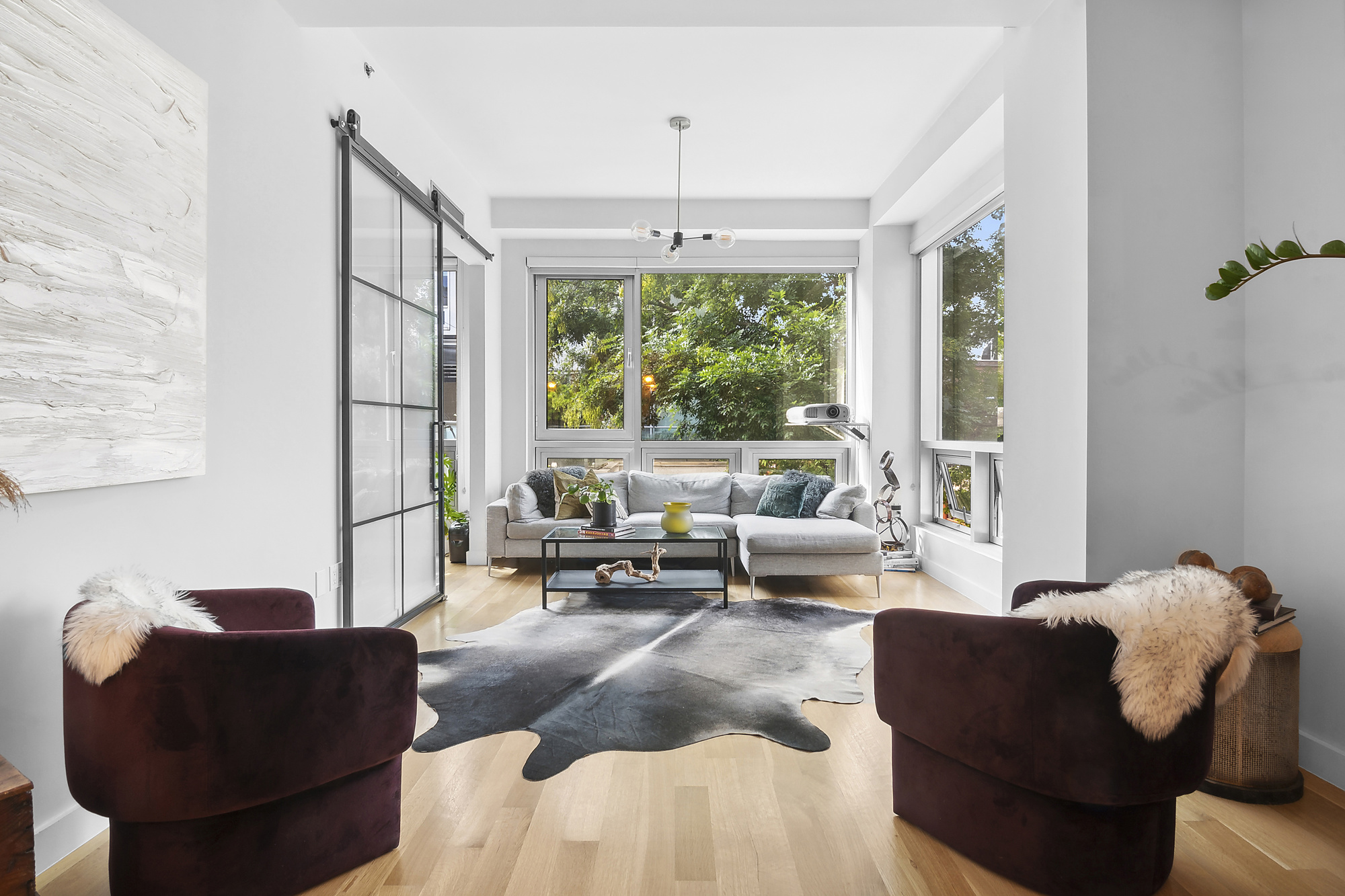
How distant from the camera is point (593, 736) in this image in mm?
2396

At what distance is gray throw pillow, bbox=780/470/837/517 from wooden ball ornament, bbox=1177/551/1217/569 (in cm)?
306

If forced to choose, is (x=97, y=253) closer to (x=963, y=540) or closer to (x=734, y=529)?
(x=734, y=529)

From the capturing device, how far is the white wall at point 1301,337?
6.85 feet

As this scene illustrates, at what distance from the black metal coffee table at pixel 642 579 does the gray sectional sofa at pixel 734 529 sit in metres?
0.15

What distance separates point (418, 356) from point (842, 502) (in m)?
3.01

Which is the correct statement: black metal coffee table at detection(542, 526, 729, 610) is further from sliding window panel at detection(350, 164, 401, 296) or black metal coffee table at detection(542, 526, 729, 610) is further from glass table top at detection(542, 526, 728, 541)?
sliding window panel at detection(350, 164, 401, 296)

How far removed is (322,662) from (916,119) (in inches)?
166

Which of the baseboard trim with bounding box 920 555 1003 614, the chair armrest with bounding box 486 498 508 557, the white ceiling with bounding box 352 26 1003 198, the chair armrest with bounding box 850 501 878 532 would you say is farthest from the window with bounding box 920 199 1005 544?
the chair armrest with bounding box 486 498 508 557

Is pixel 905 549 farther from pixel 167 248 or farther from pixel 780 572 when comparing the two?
pixel 167 248

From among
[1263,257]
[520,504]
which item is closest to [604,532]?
[520,504]

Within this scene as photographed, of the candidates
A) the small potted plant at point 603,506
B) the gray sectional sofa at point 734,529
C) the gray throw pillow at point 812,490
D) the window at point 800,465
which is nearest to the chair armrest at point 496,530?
the gray sectional sofa at point 734,529

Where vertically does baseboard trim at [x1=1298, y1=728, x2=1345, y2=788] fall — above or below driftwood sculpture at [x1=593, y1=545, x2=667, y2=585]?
below

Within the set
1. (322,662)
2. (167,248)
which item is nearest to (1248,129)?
(322,662)

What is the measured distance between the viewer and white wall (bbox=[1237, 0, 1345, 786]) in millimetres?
2088
